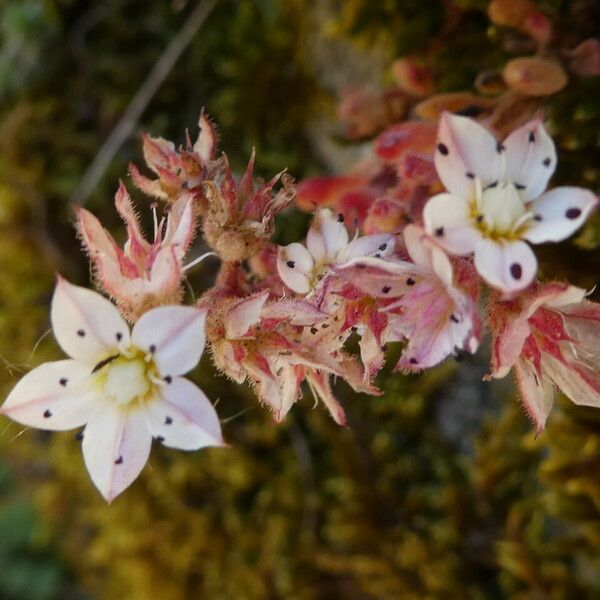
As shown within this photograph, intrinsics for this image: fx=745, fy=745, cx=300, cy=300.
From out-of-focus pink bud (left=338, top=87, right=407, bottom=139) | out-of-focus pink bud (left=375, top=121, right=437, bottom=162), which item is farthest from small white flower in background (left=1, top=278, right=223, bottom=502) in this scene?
out-of-focus pink bud (left=338, top=87, right=407, bottom=139)

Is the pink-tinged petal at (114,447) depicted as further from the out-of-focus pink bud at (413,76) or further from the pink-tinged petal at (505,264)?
the out-of-focus pink bud at (413,76)

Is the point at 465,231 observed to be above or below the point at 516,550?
above

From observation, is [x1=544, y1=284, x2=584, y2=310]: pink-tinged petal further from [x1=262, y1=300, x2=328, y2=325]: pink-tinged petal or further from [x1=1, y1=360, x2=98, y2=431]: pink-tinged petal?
[x1=1, y1=360, x2=98, y2=431]: pink-tinged petal

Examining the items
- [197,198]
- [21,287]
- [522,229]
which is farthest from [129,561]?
[522,229]

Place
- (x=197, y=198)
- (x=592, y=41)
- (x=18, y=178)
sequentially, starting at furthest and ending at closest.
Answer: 1. (x=18, y=178)
2. (x=592, y=41)
3. (x=197, y=198)

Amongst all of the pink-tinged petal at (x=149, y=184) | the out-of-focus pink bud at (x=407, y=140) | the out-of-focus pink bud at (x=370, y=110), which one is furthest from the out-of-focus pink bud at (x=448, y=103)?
the pink-tinged petal at (x=149, y=184)

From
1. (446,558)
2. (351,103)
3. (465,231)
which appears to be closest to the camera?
(465,231)

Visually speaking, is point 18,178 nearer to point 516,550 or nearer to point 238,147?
point 238,147
